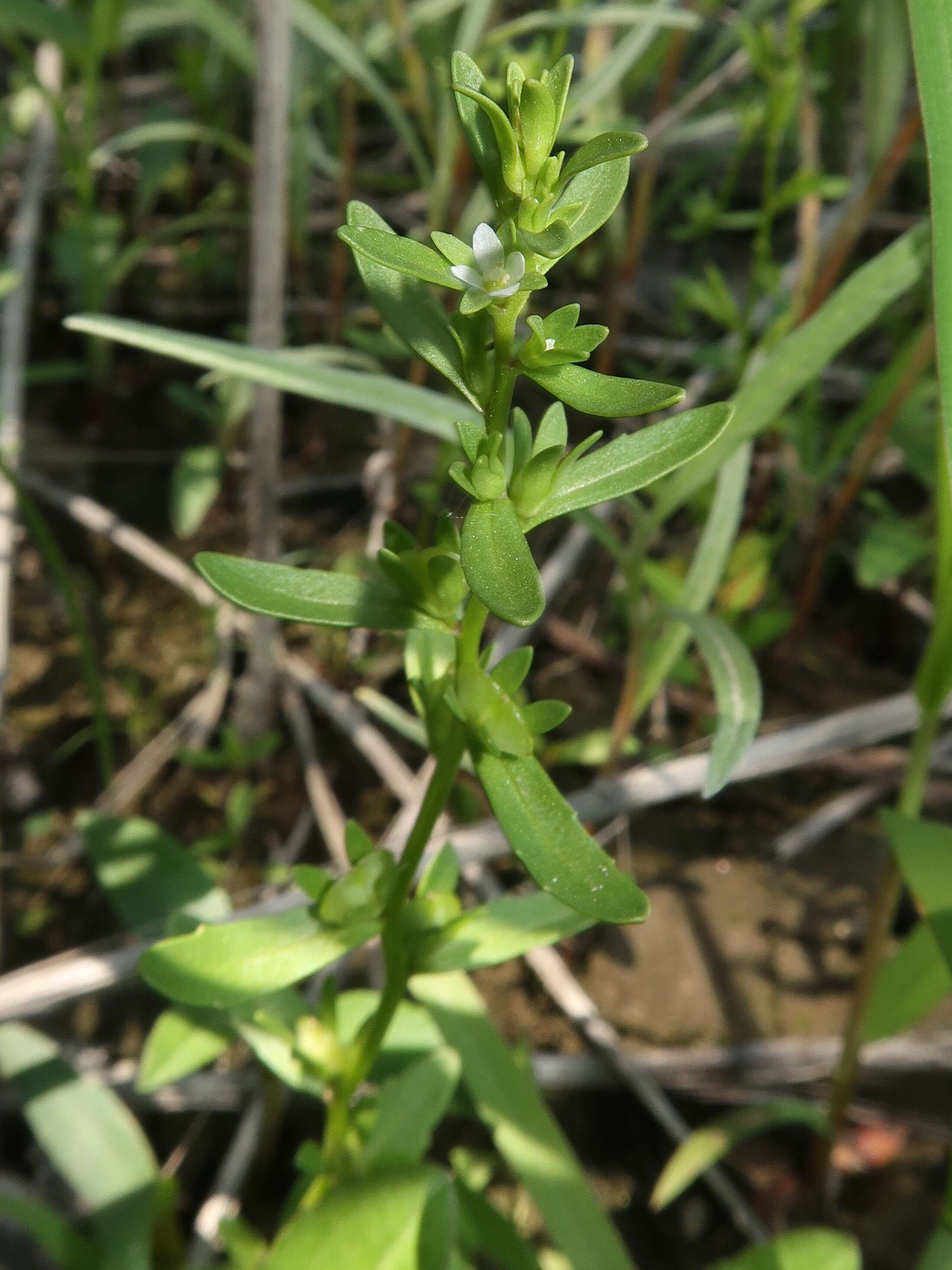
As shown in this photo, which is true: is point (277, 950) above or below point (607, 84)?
below

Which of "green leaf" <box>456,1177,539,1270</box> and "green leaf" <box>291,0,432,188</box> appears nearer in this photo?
"green leaf" <box>456,1177,539,1270</box>

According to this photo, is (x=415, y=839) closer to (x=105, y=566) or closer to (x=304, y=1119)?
(x=304, y=1119)

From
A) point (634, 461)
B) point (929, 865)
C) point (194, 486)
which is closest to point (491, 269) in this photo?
point (634, 461)

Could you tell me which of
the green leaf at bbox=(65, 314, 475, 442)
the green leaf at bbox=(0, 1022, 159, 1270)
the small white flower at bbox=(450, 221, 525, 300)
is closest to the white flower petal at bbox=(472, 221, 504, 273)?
the small white flower at bbox=(450, 221, 525, 300)

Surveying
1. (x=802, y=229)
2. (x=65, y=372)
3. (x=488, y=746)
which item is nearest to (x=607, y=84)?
(x=802, y=229)

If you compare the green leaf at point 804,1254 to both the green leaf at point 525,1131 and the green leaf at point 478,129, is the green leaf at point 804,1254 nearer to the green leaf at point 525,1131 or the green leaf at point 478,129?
the green leaf at point 525,1131

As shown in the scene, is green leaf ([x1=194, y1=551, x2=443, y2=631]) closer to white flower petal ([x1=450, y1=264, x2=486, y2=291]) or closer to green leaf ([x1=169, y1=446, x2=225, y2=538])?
white flower petal ([x1=450, y1=264, x2=486, y2=291])
